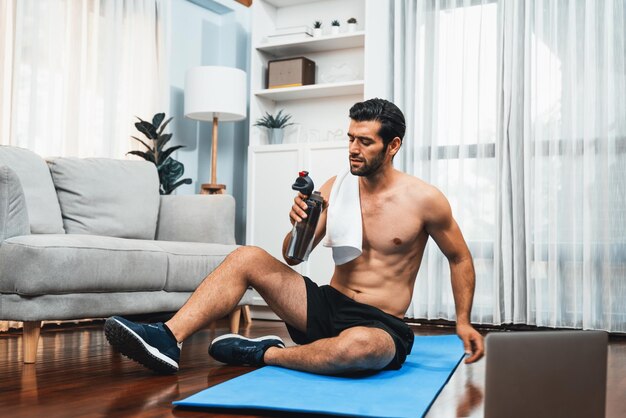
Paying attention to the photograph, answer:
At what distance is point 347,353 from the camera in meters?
1.93

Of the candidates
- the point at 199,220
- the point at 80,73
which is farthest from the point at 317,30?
the point at 199,220

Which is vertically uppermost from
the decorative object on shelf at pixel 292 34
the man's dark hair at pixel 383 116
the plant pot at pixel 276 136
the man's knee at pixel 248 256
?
the decorative object on shelf at pixel 292 34

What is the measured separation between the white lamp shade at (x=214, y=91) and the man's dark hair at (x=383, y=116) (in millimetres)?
2207

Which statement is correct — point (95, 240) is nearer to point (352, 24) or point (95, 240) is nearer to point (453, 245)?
point (453, 245)

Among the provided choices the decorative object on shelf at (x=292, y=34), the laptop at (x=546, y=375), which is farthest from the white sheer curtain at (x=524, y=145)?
the laptop at (x=546, y=375)

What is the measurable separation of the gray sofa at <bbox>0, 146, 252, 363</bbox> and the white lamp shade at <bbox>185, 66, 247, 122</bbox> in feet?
2.44

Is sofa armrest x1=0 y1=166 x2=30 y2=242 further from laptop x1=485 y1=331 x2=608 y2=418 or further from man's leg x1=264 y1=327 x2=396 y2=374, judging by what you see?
laptop x1=485 y1=331 x2=608 y2=418

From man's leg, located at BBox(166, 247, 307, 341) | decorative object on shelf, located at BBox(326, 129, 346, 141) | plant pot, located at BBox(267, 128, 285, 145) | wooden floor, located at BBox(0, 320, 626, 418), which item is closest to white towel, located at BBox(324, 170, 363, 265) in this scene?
man's leg, located at BBox(166, 247, 307, 341)

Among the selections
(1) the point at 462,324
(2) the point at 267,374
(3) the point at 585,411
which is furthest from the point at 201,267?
(3) the point at 585,411

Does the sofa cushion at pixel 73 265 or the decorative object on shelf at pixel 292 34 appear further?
the decorative object on shelf at pixel 292 34

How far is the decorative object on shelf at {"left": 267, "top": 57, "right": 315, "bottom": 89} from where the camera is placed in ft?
15.1

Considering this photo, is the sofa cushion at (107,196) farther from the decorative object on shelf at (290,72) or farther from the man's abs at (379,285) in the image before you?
the man's abs at (379,285)

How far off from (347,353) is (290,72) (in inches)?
118

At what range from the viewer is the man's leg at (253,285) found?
6.95 feet
